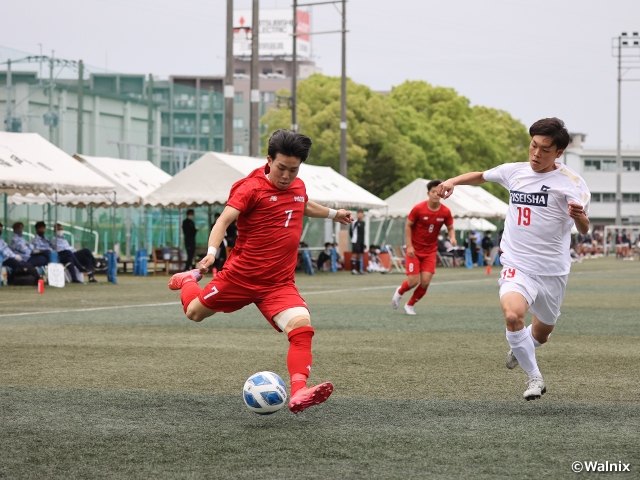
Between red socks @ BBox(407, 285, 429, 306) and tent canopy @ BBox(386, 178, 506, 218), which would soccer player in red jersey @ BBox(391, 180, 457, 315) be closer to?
red socks @ BBox(407, 285, 429, 306)

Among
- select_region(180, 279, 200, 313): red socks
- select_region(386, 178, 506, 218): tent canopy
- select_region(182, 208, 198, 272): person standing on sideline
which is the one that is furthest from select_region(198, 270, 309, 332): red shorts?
select_region(386, 178, 506, 218): tent canopy

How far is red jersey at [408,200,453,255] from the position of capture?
→ 55.4 ft

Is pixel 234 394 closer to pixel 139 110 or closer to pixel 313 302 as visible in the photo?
pixel 313 302

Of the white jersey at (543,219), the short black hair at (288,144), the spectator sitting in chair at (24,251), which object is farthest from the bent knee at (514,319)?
the spectator sitting in chair at (24,251)

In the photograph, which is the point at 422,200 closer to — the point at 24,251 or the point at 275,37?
the point at 24,251

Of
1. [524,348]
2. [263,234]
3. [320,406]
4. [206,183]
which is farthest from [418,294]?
[206,183]

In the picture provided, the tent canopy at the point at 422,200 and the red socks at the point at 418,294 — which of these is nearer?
the red socks at the point at 418,294

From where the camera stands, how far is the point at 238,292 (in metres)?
7.43

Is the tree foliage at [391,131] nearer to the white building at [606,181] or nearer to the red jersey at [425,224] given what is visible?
the red jersey at [425,224]

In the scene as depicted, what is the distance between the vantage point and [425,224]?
16938mm

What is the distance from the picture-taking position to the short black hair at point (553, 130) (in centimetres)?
764

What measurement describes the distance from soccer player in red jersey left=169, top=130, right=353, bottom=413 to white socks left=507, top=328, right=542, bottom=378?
1462mm

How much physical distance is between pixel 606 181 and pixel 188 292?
124 metres

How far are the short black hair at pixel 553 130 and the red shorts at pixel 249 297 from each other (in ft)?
6.90
